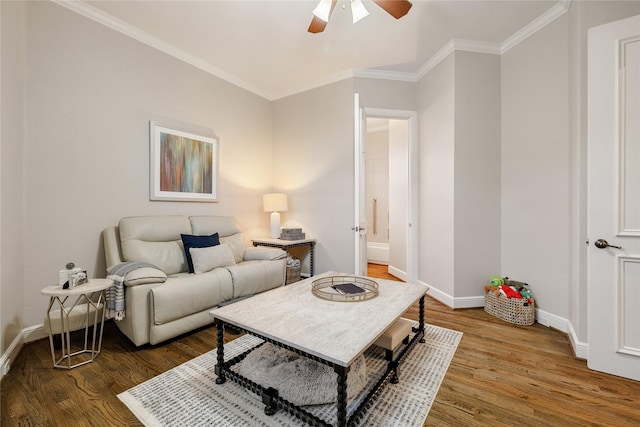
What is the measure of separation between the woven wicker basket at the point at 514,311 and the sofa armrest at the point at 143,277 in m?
3.02

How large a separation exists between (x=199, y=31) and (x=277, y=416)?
329cm

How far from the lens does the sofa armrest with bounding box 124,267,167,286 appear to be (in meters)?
1.98

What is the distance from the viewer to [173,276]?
257 cm

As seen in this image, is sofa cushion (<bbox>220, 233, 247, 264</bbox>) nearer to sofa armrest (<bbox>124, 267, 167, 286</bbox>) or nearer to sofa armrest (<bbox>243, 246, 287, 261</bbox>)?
sofa armrest (<bbox>243, 246, 287, 261</bbox>)

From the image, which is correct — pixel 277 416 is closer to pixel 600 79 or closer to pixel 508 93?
pixel 600 79

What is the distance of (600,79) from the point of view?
178 cm

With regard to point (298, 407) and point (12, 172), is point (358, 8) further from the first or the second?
point (12, 172)

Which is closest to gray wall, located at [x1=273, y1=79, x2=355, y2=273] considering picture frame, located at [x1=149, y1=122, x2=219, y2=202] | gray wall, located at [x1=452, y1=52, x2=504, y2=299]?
picture frame, located at [x1=149, y1=122, x2=219, y2=202]

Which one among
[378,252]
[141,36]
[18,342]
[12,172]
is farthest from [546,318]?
[141,36]

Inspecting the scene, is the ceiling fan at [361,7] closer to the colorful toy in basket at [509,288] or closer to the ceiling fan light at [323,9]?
the ceiling fan light at [323,9]

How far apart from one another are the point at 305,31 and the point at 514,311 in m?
3.34

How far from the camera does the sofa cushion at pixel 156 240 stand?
243cm

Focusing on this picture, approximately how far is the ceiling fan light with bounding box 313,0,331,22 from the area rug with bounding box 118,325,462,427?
2.49 meters

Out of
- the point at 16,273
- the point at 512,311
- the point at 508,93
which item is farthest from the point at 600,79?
the point at 16,273
